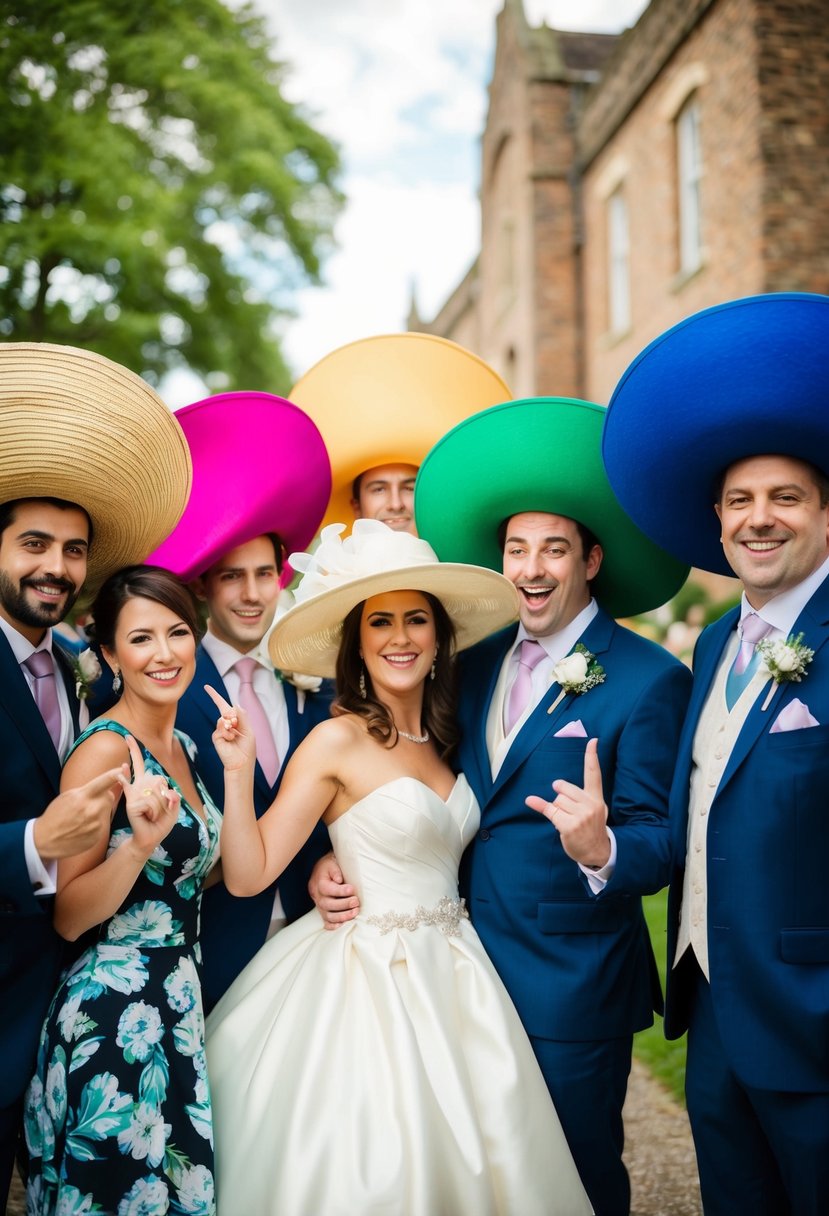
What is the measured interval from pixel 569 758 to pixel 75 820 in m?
1.60

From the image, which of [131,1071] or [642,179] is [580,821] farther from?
[642,179]

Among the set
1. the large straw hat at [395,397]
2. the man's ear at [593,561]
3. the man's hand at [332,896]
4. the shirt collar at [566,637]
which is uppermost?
the large straw hat at [395,397]

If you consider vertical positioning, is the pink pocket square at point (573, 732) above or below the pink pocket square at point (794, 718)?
below

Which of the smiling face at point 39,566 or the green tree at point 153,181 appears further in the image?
the green tree at point 153,181

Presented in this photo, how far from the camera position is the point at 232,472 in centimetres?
409

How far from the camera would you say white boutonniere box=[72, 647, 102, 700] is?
3477mm

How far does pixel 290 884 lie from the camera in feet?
12.5

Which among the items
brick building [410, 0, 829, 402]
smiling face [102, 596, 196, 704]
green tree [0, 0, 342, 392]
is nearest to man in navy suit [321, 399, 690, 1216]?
smiling face [102, 596, 196, 704]

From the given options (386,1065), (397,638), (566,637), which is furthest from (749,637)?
(386,1065)

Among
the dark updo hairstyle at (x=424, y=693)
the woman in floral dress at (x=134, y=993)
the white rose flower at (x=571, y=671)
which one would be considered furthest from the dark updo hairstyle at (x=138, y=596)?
the white rose flower at (x=571, y=671)

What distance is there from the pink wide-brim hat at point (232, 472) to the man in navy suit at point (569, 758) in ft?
1.94

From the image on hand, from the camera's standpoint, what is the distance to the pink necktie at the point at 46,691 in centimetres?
337

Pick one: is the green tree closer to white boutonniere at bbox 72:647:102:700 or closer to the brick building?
the brick building

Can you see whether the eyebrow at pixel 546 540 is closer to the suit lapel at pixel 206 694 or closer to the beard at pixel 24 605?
the suit lapel at pixel 206 694
